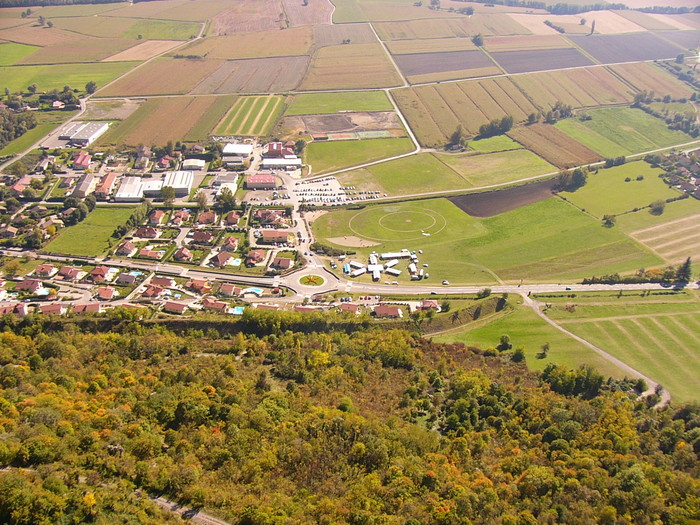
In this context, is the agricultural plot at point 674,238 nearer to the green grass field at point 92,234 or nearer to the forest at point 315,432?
the forest at point 315,432

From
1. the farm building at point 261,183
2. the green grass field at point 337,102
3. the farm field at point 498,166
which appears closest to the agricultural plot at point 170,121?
the green grass field at point 337,102

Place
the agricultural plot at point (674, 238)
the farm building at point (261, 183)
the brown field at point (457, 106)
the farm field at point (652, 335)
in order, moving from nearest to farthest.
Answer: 1. the farm field at point (652, 335)
2. the agricultural plot at point (674, 238)
3. the farm building at point (261, 183)
4. the brown field at point (457, 106)

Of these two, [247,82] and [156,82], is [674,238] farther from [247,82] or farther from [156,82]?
[156,82]

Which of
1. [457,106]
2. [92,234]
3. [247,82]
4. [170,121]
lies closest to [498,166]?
[457,106]

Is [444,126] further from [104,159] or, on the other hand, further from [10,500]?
[10,500]

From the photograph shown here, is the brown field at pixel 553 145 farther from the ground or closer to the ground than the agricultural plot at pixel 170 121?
closer to the ground

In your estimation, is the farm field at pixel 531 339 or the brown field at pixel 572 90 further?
the brown field at pixel 572 90

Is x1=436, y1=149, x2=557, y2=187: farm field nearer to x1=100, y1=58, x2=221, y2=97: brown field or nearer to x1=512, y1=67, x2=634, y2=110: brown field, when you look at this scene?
x1=512, y1=67, x2=634, y2=110: brown field
